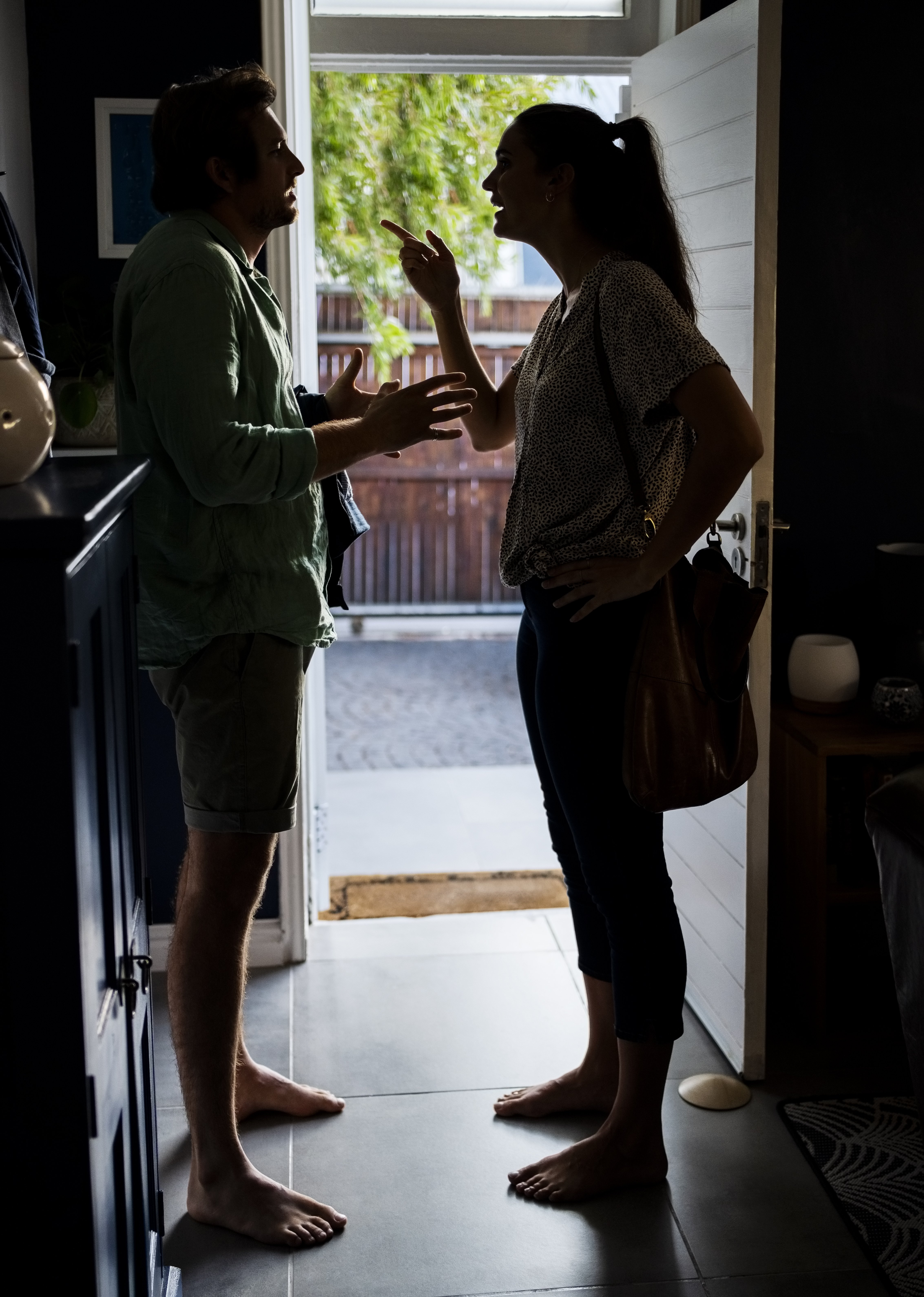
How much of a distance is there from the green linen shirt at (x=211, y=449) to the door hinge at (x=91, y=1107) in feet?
2.71

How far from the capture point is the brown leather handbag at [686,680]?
183 centimetres

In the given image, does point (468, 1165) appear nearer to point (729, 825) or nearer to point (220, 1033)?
point (220, 1033)

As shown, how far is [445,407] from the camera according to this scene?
1960 millimetres

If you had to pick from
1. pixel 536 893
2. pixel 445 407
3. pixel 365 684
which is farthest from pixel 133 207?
pixel 365 684

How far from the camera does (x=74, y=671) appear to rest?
988 mm

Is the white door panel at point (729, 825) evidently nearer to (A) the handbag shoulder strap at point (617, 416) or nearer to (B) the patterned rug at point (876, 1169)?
(B) the patterned rug at point (876, 1169)

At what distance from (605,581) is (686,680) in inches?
7.5

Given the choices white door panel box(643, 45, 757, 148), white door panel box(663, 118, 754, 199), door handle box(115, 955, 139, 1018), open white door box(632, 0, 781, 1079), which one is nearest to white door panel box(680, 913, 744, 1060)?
open white door box(632, 0, 781, 1079)

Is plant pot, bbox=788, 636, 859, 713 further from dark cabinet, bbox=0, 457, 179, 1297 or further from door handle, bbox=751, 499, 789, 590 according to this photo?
dark cabinet, bbox=0, 457, 179, 1297

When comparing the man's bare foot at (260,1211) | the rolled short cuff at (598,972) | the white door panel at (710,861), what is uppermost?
the white door panel at (710,861)

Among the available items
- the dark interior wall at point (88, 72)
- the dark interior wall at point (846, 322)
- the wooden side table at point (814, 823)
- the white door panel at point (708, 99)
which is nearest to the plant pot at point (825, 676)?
the wooden side table at point (814, 823)

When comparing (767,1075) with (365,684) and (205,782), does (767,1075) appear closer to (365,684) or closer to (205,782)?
(205,782)

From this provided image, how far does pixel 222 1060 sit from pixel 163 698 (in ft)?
1.89

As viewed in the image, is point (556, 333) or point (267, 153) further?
point (556, 333)
